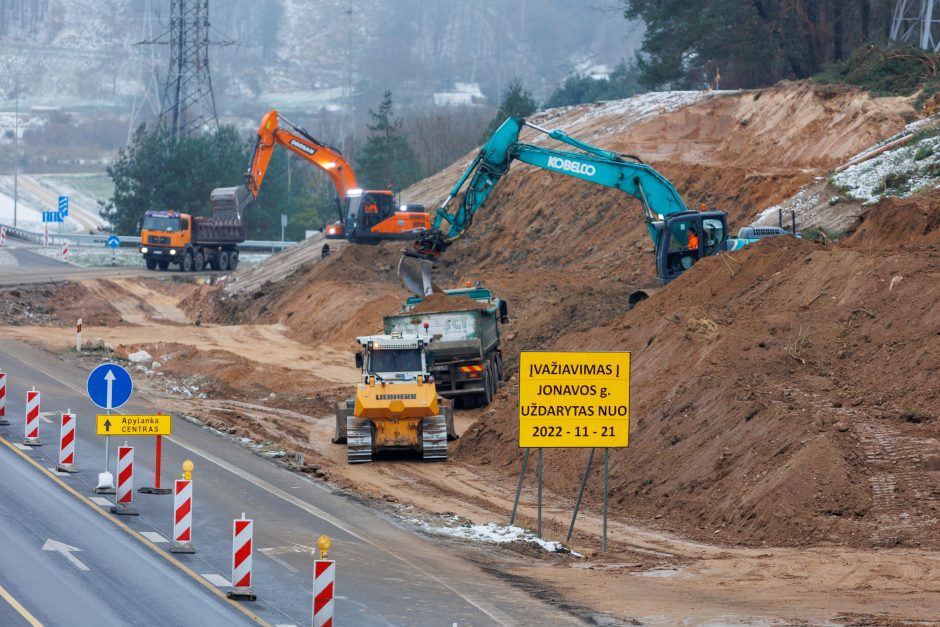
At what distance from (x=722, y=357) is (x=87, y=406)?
45.0ft

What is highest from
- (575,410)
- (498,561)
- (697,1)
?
(697,1)

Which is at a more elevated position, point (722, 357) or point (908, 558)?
point (722, 357)

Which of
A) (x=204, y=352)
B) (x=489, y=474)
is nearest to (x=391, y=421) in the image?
(x=489, y=474)

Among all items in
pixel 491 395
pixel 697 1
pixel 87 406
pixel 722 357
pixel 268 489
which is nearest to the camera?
pixel 268 489

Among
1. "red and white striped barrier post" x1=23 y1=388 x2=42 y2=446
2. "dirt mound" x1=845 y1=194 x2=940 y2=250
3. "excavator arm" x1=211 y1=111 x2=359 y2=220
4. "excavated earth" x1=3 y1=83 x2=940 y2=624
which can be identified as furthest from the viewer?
"excavator arm" x1=211 y1=111 x2=359 y2=220

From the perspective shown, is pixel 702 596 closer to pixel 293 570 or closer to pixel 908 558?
pixel 908 558

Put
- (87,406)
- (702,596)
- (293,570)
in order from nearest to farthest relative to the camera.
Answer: (702,596) < (293,570) < (87,406)

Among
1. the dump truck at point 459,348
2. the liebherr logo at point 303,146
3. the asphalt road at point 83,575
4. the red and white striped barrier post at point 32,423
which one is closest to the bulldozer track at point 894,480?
the asphalt road at point 83,575

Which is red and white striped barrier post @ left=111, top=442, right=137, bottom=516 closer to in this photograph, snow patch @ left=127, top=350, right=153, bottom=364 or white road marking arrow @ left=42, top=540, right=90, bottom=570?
white road marking arrow @ left=42, top=540, right=90, bottom=570

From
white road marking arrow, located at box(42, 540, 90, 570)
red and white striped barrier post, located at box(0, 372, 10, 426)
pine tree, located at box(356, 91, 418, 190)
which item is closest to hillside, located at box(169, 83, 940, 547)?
white road marking arrow, located at box(42, 540, 90, 570)

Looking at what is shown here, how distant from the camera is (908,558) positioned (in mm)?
16719

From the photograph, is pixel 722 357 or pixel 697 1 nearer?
pixel 722 357

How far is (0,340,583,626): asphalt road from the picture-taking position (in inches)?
598

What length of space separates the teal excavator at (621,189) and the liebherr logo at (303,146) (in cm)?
1643
